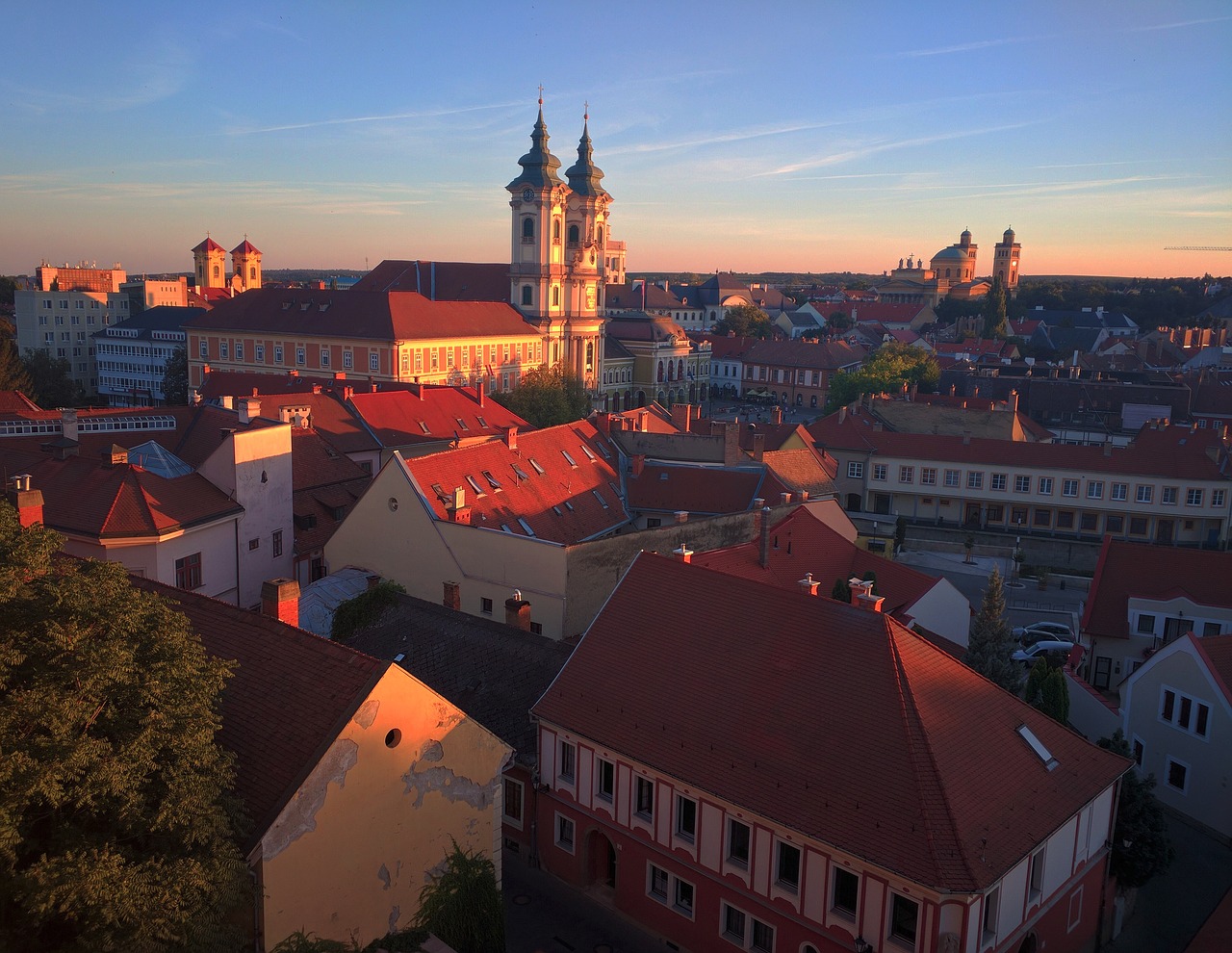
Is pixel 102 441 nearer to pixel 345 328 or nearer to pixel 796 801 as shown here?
pixel 796 801

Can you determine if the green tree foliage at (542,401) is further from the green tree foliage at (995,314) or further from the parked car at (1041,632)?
the green tree foliage at (995,314)

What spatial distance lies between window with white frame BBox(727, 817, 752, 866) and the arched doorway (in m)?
3.39

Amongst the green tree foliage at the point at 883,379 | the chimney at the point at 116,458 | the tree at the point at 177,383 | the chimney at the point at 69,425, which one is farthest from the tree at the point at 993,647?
the tree at the point at 177,383

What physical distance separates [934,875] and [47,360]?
9166 cm

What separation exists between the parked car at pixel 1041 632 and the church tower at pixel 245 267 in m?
132

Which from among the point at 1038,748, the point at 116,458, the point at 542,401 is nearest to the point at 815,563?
the point at 1038,748

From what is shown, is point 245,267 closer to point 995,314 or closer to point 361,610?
point 995,314

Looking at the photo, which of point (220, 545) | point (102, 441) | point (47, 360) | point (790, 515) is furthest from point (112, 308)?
point (790, 515)

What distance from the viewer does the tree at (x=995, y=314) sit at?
13575 cm

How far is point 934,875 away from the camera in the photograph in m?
14.4

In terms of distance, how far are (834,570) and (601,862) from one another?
12.8 m

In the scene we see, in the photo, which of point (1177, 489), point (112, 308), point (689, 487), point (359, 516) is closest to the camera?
point (359, 516)

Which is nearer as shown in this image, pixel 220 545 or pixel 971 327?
pixel 220 545

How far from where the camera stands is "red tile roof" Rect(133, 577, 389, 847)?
1397 centimetres
